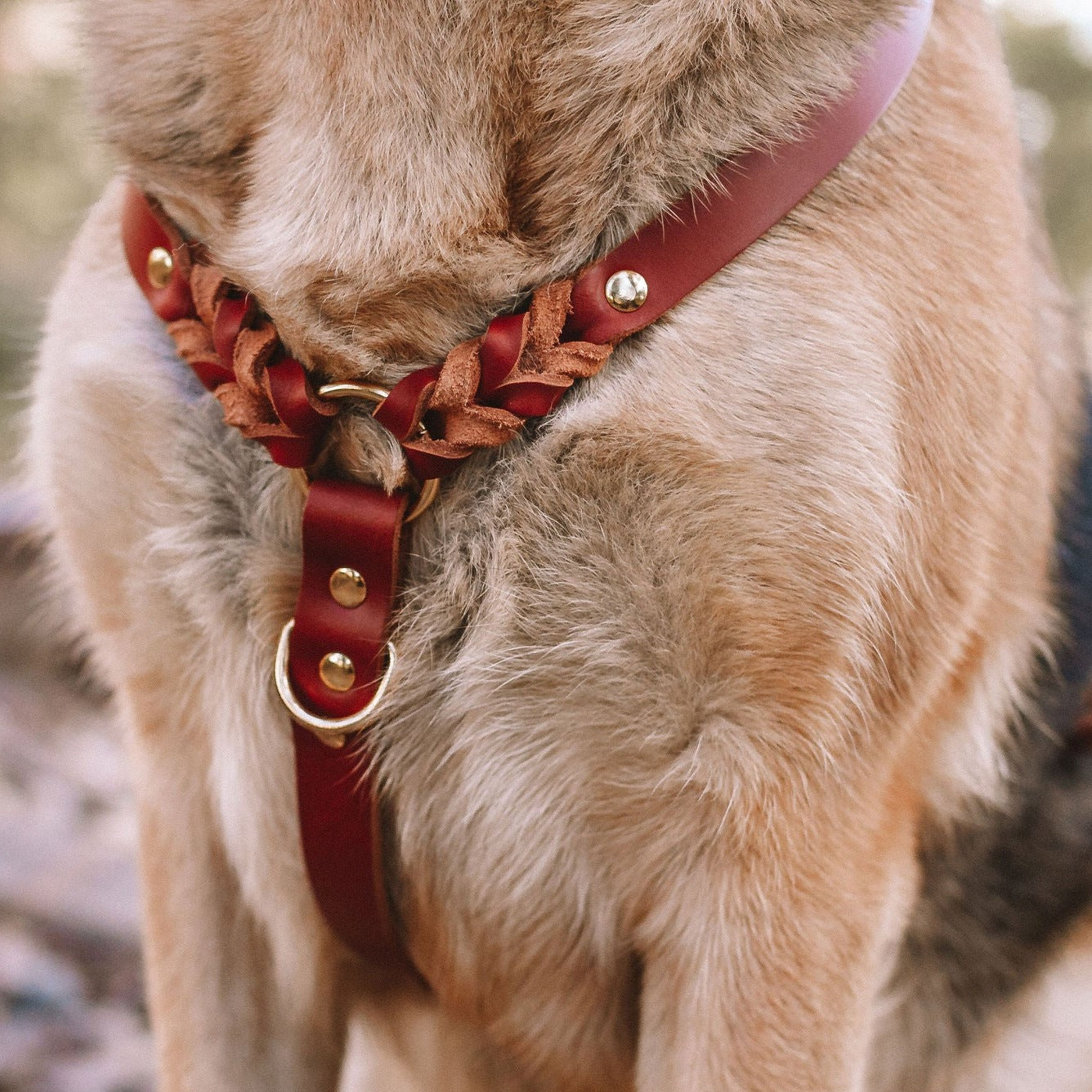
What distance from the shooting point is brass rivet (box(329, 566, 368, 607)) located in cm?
135

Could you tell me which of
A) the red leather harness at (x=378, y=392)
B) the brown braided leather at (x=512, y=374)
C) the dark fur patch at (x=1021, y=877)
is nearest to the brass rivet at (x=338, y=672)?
the red leather harness at (x=378, y=392)

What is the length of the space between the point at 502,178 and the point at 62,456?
708 mm

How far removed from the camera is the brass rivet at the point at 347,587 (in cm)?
135

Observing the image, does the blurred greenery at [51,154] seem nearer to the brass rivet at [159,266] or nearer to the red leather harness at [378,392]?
the brass rivet at [159,266]

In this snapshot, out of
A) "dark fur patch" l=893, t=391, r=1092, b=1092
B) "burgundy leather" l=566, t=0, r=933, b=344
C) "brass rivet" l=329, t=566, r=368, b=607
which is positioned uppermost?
"burgundy leather" l=566, t=0, r=933, b=344

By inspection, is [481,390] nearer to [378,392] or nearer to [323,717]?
[378,392]

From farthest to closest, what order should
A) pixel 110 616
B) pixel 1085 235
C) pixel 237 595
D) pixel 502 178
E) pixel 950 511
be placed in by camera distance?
pixel 1085 235 < pixel 110 616 < pixel 237 595 < pixel 950 511 < pixel 502 178

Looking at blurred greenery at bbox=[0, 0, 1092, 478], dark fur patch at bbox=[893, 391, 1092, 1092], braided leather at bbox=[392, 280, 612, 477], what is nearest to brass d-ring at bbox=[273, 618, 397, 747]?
braided leather at bbox=[392, 280, 612, 477]

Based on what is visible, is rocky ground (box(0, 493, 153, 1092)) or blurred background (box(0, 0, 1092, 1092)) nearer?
blurred background (box(0, 0, 1092, 1092))

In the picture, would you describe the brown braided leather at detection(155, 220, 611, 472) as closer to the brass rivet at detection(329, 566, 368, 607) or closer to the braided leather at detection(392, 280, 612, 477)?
the braided leather at detection(392, 280, 612, 477)

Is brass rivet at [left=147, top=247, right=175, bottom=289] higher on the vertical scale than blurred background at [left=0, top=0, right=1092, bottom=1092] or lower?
higher

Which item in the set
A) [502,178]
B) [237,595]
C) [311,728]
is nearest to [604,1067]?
[311,728]

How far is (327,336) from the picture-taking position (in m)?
1.30

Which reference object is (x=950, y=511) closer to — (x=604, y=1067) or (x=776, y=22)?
(x=776, y=22)
